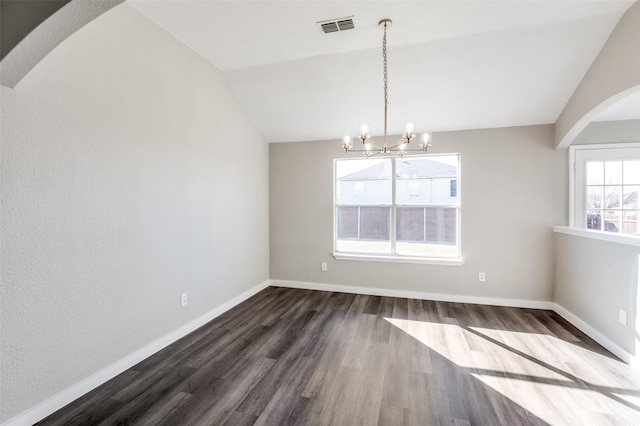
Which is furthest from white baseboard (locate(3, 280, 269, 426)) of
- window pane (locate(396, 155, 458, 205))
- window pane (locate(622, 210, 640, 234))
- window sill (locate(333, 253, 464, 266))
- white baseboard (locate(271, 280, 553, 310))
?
window pane (locate(622, 210, 640, 234))

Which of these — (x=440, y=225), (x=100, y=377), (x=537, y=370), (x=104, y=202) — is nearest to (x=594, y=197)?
(x=440, y=225)

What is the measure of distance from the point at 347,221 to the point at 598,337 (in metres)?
3.12

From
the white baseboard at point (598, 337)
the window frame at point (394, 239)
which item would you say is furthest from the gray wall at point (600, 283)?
the window frame at point (394, 239)

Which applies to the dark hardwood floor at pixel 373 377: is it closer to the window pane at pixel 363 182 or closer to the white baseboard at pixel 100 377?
the white baseboard at pixel 100 377

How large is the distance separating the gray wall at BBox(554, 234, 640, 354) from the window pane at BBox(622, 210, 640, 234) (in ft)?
2.26

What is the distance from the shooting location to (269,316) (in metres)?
3.41

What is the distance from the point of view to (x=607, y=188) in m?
3.39

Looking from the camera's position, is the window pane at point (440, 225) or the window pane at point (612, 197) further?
the window pane at point (440, 225)

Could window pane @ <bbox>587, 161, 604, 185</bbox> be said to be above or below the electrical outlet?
above

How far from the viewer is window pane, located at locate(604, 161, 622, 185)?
3357 mm

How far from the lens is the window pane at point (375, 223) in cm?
432

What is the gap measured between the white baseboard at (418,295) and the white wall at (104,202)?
5.08 feet

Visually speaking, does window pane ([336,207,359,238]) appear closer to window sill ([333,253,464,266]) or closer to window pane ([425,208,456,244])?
window sill ([333,253,464,266])

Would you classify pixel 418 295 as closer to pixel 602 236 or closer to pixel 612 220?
pixel 602 236
